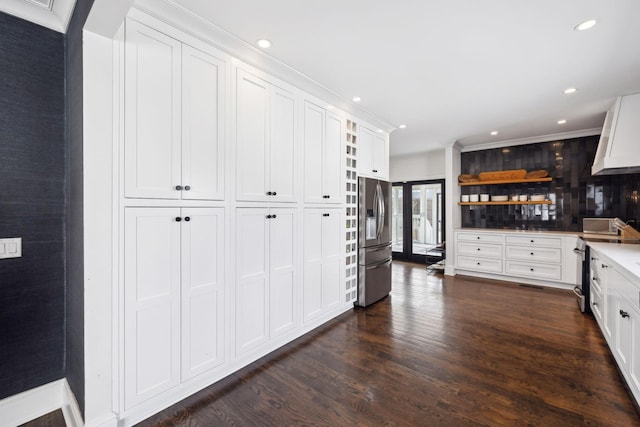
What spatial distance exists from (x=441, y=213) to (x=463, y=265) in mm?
1487

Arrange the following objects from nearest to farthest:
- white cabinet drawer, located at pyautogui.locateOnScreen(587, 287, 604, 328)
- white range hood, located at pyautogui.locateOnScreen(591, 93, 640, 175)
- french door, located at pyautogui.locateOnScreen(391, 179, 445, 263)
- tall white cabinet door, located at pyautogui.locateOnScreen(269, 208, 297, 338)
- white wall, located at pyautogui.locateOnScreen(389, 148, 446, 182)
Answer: tall white cabinet door, located at pyautogui.locateOnScreen(269, 208, 297, 338) < white cabinet drawer, located at pyautogui.locateOnScreen(587, 287, 604, 328) < white range hood, located at pyautogui.locateOnScreen(591, 93, 640, 175) < white wall, located at pyautogui.locateOnScreen(389, 148, 446, 182) < french door, located at pyautogui.locateOnScreen(391, 179, 445, 263)

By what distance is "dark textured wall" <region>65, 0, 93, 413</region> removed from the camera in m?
1.59

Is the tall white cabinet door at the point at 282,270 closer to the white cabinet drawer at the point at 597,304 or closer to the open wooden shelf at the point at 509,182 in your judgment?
the white cabinet drawer at the point at 597,304

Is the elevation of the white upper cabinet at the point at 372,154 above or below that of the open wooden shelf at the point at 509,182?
above

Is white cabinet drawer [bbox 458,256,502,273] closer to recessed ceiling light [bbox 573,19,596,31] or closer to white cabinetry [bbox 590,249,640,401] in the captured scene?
white cabinetry [bbox 590,249,640,401]

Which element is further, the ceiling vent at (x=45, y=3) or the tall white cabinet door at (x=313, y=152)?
the tall white cabinet door at (x=313, y=152)

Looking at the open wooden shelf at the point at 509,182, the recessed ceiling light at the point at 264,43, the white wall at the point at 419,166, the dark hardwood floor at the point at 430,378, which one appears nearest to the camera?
the dark hardwood floor at the point at 430,378

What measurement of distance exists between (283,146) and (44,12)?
177 centimetres

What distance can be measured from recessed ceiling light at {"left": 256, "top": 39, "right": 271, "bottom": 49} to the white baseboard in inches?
105

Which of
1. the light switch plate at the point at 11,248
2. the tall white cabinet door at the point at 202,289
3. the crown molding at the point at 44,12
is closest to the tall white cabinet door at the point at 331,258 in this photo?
the tall white cabinet door at the point at 202,289

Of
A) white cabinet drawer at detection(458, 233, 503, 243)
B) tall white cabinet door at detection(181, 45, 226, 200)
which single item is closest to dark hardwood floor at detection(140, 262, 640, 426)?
tall white cabinet door at detection(181, 45, 226, 200)

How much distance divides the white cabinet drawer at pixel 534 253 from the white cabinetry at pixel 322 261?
135 inches

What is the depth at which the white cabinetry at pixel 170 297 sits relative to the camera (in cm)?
171

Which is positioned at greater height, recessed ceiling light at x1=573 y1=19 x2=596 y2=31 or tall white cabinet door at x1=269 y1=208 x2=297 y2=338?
recessed ceiling light at x1=573 y1=19 x2=596 y2=31
